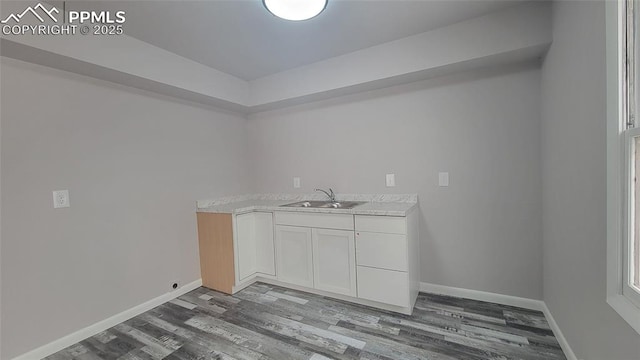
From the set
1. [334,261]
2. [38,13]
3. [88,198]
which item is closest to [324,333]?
[334,261]

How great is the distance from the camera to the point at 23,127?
6.03ft

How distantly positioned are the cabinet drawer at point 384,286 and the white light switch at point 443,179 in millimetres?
954

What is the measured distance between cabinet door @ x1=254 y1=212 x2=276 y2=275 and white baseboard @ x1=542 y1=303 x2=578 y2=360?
7.97 ft

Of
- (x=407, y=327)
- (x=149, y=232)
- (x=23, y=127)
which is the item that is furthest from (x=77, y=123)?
(x=407, y=327)

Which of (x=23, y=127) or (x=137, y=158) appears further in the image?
(x=137, y=158)

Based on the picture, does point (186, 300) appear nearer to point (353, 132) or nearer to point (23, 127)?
point (23, 127)

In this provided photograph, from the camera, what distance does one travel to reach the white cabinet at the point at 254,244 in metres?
2.83

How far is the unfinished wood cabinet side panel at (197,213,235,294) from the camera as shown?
9.10 feet

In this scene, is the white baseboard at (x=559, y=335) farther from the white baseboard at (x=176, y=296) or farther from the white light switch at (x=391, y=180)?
the white light switch at (x=391, y=180)

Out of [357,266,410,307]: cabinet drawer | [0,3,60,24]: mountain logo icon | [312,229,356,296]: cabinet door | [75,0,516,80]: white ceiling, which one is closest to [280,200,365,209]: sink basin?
[312,229,356,296]: cabinet door

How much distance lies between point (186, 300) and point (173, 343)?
2.33 feet

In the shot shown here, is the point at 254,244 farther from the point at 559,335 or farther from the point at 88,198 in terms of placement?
the point at 559,335

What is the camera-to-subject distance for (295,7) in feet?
5.04

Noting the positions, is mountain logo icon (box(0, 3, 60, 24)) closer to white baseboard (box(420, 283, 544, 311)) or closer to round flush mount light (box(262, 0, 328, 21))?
round flush mount light (box(262, 0, 328, 21))
